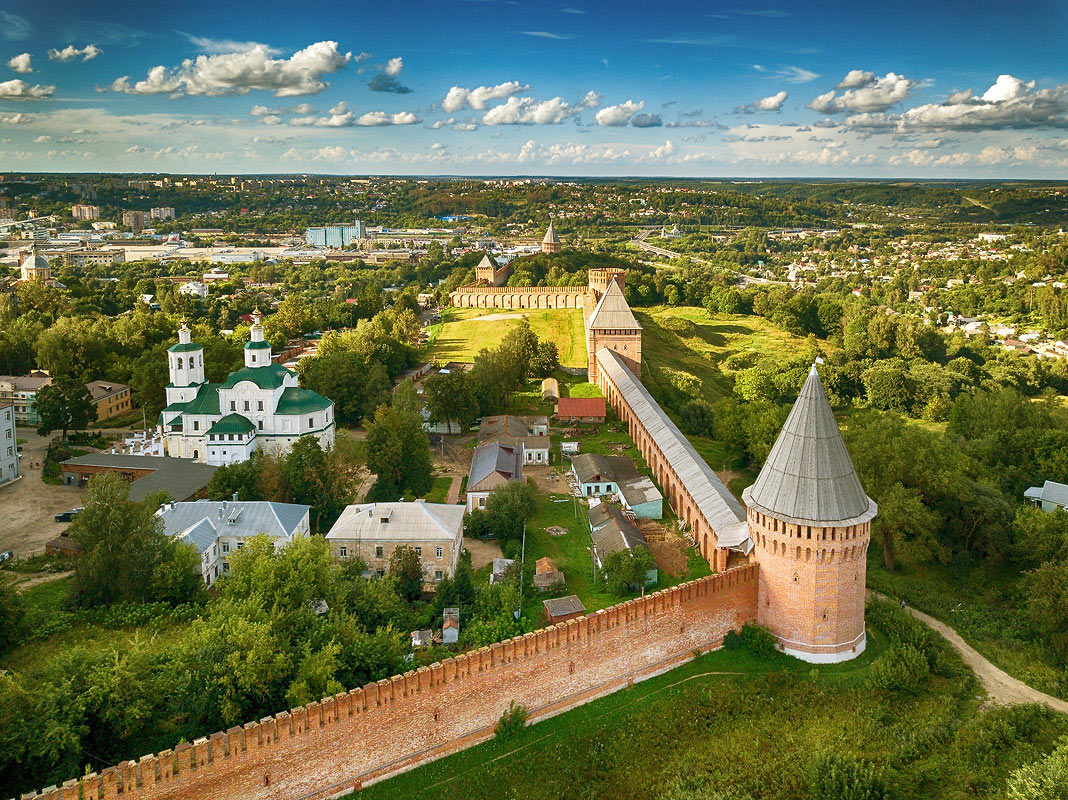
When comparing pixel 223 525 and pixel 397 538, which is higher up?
pixel 223 525

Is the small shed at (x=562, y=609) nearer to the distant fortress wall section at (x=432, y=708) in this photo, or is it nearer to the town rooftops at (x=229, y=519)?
the distant fortress wall section at (x=432, y=708)

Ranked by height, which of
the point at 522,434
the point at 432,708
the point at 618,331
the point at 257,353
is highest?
the point at 257,353

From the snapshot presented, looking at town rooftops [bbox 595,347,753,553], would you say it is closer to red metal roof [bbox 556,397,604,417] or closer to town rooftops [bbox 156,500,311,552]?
red metal roof [bbox 556,397,604,417]

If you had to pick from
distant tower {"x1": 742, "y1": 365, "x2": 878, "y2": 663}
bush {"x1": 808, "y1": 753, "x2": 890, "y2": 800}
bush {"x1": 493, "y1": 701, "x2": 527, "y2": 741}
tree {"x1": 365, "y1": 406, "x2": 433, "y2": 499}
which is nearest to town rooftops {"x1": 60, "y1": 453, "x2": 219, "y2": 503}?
tree {"x1": 365, "y1": 406, "x2": 433, "y2": 499}

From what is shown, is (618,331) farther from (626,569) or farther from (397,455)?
(626,569)

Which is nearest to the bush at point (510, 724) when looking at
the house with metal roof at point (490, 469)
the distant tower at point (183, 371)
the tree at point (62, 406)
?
the house with metal roof at point (490, 469)

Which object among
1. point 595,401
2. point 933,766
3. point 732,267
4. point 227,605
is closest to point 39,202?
point 732,267

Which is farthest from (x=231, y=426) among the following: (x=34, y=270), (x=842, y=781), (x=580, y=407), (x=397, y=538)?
(x=34, y=270)
